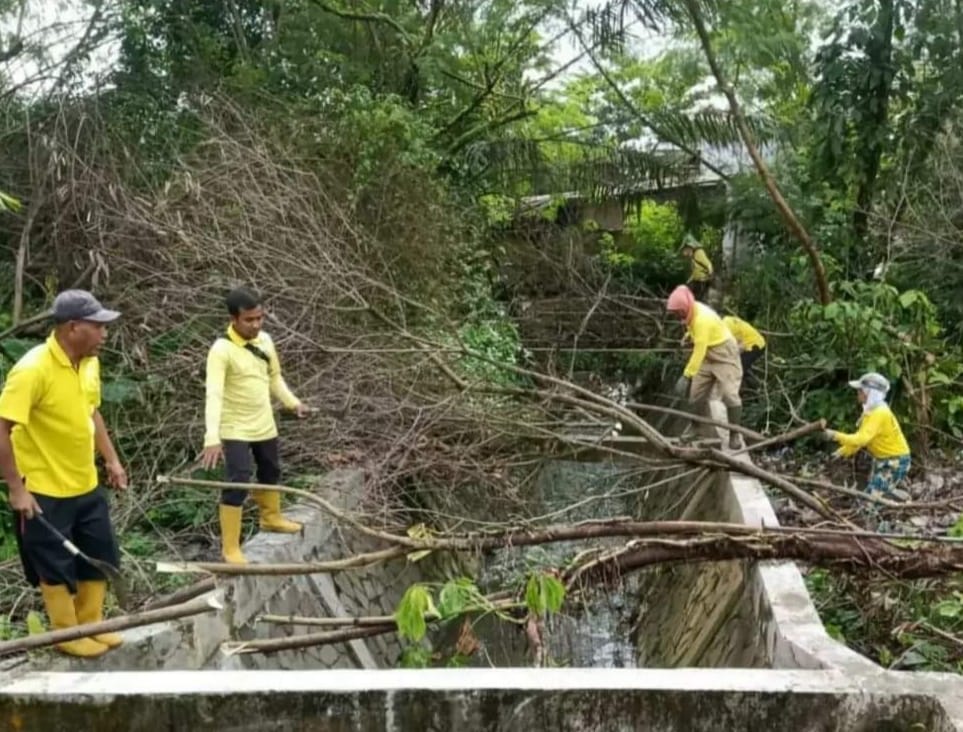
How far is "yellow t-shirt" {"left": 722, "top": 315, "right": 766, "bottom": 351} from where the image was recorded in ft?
28.1

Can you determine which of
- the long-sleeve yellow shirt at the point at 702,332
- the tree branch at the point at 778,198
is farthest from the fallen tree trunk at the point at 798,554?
the tree branch at the point at 778,198

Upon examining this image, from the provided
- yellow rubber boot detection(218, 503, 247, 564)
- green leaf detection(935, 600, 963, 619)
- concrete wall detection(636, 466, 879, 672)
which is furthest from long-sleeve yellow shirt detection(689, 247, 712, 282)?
yellow rubber boot detection(218, 503, 247, 564)

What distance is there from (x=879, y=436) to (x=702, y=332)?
168cm

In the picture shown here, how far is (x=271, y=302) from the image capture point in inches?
293

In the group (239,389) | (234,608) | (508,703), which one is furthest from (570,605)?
(239,389)

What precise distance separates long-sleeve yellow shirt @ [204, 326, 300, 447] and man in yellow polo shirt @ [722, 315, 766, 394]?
15.9ft

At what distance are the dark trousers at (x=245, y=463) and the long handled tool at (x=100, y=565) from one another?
0.84 metres

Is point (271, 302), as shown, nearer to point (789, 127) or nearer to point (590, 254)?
point (590, 254)

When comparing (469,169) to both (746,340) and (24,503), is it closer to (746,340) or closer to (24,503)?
(746,340)

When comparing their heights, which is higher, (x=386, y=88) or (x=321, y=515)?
(x=386, y=88)

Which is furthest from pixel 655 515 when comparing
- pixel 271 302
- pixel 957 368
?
pixel 271 302

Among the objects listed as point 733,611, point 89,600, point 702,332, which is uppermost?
point 702,332

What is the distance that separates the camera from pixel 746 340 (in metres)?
8.71

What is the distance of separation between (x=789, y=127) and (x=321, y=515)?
9.60 metres
